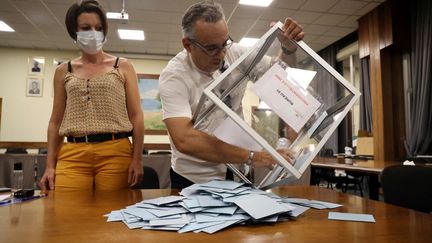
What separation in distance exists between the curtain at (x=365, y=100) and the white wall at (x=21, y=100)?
5.73m

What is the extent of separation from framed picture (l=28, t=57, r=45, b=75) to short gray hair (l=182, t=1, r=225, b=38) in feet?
22.2

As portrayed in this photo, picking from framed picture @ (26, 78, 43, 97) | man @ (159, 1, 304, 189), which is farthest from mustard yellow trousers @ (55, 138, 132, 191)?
framed picture @ (26, 78, 43, 97)

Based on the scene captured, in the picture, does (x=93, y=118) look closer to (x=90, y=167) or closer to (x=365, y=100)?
(x=90, y=167)

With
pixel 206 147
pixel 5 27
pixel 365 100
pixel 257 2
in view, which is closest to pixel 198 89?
pixel 206 147

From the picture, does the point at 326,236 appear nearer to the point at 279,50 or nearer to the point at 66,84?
the point at 279,50

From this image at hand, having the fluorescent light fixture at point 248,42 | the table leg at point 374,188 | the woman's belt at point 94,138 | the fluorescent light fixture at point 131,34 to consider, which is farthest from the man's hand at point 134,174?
the fluorescent light fixture at point 131,34

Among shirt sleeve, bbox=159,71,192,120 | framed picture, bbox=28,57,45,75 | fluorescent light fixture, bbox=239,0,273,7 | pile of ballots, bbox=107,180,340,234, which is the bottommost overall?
pile of ballots, bbox=107,180,340,234

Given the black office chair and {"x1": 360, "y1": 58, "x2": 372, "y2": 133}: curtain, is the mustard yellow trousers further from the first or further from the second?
{"x1": 360, "y1": 58, "x2": 372, "y2": 133}: curtain

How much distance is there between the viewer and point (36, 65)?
6.95 m

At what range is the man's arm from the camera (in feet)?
3.10

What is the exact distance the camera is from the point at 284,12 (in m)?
4.90

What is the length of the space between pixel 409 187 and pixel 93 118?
150 centimetres

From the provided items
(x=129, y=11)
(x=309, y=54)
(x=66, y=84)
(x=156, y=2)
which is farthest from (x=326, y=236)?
(x=129, y=11)

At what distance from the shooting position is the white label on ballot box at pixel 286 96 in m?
0.83
